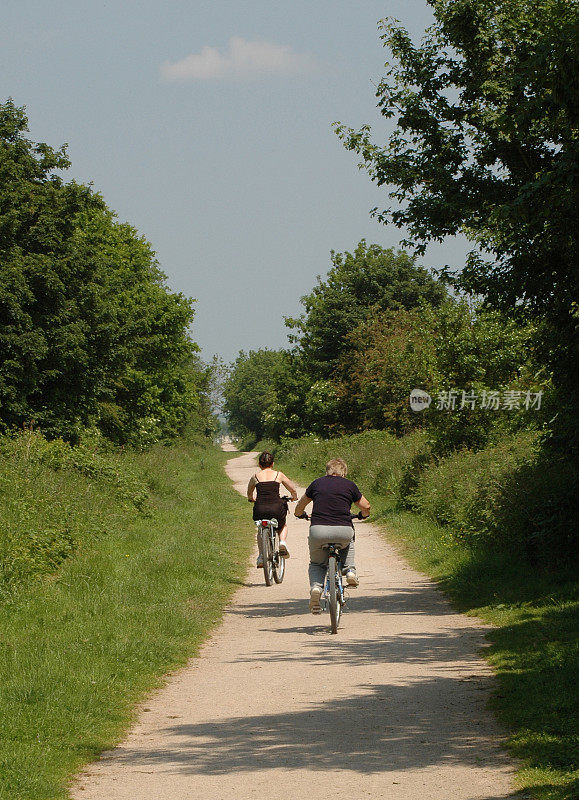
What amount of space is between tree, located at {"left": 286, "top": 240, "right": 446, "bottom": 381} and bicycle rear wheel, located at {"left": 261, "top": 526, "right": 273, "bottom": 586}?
1507 inches

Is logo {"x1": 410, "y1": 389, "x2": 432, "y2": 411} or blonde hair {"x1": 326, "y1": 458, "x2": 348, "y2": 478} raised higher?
logo {"x1": 410, "y1": 389, "x2": 432, "y2": 411}

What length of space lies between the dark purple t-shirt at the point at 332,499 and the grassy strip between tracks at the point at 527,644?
204 cm

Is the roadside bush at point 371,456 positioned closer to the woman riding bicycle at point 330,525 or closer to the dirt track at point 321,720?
the woman riding bicycle at point 330,525

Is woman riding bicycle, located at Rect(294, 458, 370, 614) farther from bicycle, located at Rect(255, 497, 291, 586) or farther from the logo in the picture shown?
the logo

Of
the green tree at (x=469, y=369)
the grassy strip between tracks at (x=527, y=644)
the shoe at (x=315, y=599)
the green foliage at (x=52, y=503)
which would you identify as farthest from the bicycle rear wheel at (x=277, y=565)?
the green tree at (x=469, y=369)

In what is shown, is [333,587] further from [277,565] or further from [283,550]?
[277,565]

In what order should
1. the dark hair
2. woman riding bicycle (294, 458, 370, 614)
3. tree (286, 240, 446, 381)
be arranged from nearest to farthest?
1. woman riding bicycle (294, 458, 370, 614)
2. the dark hair
3. tree (286, 240, 446, 381)

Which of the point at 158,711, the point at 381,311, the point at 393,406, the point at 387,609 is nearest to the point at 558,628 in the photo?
the point at 387,609

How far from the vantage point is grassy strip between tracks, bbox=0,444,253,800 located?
6.21 m

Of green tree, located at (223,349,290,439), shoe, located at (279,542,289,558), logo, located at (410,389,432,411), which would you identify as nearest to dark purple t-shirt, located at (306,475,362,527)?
shoe, located at (279,542,289,558)

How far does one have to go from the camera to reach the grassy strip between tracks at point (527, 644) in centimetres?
556

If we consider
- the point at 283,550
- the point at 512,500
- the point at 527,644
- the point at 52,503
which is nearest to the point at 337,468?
the point at 527,644

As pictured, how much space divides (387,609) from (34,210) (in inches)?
633

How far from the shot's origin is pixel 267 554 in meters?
13.8
